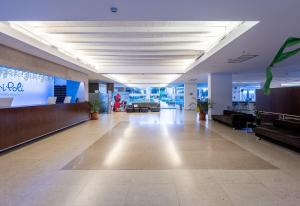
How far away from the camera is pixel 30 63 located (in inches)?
271

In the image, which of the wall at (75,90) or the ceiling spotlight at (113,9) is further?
the wall at (75,90)

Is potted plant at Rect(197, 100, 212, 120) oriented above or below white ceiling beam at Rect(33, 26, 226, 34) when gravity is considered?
below

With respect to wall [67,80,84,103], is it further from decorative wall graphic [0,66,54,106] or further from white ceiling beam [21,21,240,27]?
white ceiling beam [21,21,240,27]

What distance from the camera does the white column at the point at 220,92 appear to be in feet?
39.8

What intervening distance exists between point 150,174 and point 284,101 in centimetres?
754

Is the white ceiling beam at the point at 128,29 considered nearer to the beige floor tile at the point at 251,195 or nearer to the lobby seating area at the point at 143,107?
the beige floor tile at the point at 251,195

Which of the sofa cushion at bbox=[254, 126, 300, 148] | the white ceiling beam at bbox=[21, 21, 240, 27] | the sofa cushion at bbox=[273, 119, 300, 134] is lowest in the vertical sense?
the sofa cushion at bbox=[254, 126, 300, 148]

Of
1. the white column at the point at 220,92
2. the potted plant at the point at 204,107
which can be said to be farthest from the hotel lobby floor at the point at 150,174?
the white column at the point at 220,92

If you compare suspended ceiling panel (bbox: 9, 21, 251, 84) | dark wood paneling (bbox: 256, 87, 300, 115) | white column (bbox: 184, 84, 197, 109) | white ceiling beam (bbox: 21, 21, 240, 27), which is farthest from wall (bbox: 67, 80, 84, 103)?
white column (bbox: 184, 84, 197, 109)

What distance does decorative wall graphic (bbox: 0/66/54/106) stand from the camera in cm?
636

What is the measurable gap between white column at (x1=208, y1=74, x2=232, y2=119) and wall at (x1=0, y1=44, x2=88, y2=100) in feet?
25.3

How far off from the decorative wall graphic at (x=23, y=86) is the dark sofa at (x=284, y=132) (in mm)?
7873

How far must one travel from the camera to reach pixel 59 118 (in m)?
8.26

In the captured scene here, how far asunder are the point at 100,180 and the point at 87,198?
2.03 ft
